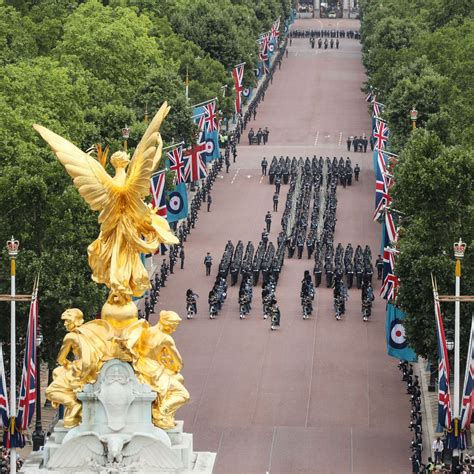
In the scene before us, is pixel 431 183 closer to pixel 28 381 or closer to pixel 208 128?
pixel 28 381

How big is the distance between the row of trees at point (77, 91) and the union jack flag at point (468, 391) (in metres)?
15.9

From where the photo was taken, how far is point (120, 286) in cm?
6831

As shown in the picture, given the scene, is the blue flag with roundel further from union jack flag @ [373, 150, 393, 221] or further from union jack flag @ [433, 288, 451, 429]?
union jack flag @ [433, 288, 451, 429]

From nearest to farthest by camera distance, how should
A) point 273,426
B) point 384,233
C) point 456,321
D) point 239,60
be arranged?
1. point 456,321
2. point 273,426
3. point 384,233
4. point 239,60

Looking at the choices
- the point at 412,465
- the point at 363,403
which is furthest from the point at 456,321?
the point at 363,403

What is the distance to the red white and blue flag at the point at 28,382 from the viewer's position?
253 ft

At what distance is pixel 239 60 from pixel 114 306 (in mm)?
113553

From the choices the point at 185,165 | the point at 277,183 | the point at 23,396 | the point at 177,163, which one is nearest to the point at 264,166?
the point at 277,183

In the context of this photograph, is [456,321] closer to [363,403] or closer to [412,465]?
[412,465]

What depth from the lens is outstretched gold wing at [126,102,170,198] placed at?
2667 inches

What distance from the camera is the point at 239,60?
595 feet

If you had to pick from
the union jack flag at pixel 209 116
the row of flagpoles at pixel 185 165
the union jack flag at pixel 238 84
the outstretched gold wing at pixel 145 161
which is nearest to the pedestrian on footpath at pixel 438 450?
the outstretched gold wing at pixel 145 161

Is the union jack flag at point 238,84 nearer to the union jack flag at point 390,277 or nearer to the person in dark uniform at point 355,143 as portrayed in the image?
the person in dark uniform at point 355,143

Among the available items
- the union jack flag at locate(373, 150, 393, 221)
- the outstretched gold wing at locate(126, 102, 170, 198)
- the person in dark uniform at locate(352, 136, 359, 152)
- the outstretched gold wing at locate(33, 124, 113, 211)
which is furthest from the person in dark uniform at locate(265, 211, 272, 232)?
the outstretched gold wing at locate(33, 124, 113, 211)
